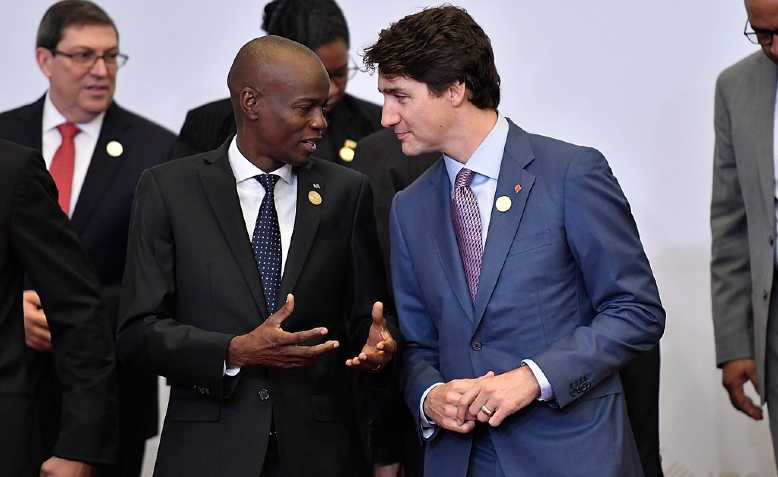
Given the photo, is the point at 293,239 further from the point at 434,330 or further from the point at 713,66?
the point at 713,66

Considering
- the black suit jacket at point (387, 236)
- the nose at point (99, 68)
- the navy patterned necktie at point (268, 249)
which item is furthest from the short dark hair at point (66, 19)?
the navy patterned necktie at point (268, 249)

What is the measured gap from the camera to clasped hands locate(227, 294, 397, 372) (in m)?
2.85

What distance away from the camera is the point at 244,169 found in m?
3.21

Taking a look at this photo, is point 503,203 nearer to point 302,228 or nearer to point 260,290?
point 302,228

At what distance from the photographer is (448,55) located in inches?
120

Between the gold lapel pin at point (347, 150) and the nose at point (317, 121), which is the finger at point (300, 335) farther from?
the gold lapel pin at point (347, 150)

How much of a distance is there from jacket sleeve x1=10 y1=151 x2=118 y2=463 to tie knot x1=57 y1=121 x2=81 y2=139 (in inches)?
58.4

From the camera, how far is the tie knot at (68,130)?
4398 millimetres

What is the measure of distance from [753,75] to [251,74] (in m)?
1.59

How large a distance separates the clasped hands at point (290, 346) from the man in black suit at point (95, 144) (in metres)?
1.14

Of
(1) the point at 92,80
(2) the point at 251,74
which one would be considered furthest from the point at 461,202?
(1) the point at 92,80

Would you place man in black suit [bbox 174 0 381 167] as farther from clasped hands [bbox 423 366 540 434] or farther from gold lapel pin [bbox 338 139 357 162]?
clasped hands [bbox 423 366 540 434]

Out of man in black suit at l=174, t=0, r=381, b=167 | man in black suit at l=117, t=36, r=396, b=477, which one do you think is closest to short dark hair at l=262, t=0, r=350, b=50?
man in black suit at l=174, t=0, r=381, b=167

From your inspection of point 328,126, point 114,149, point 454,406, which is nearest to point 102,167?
point 114,149
